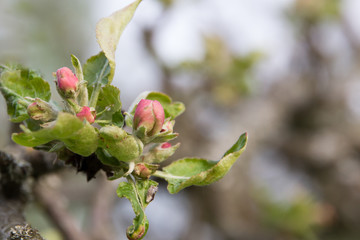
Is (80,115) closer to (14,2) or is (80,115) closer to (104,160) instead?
(104,160)

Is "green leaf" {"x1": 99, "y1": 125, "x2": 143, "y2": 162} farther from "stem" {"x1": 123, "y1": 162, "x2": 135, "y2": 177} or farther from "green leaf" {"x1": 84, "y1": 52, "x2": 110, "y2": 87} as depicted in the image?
"green leaf" {"x1": 84, "y1": 52, "x2": 110, "y2": 87}

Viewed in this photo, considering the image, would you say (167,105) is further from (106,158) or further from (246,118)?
(246,118)

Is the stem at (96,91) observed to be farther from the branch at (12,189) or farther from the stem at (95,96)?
the branch at (12,189)

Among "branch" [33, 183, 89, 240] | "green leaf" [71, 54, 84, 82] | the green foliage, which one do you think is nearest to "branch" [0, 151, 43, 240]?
the green foliage

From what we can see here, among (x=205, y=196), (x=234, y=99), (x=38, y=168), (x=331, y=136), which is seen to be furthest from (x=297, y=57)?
(x=38, y=168)

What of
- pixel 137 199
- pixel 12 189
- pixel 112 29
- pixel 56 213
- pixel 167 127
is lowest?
pixel 56 213

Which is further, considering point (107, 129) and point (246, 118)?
point (246, 118)

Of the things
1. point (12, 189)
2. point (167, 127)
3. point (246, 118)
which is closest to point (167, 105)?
point (167, 127)
